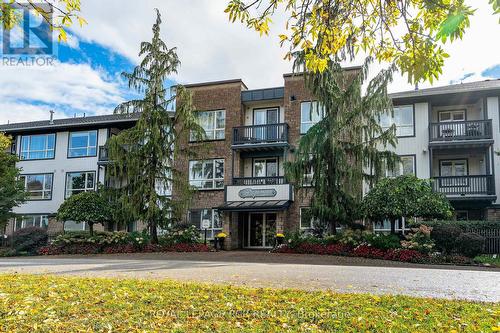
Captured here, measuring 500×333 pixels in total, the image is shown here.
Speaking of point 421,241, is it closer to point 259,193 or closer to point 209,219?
point 259,193

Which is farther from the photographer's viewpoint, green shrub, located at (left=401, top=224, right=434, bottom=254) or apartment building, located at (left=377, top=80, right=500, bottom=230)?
apartment building, located at (left=377, top=80, right=500, bottom=230)

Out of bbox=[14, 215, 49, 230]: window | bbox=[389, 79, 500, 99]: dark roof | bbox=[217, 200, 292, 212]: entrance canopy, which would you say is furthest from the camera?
bbox=[14, 215, 49, 230]: window

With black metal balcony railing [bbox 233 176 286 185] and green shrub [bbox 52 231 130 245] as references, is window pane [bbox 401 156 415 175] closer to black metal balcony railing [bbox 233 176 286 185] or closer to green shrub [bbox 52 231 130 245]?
black metal balcony railing [bbox 233 176 286 185]

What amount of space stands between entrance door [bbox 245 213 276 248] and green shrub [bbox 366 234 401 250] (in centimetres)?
828

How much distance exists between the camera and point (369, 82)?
62.3 feet

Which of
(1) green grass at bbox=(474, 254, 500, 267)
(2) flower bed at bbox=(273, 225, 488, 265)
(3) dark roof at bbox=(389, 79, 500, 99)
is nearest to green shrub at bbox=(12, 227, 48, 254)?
(2) flower bed at bbox=(273, 225, 488, 265)

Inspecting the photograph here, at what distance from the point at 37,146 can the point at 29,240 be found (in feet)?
35.1

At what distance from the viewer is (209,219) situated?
2655cm

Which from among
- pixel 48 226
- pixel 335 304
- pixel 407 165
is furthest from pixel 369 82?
pixel 48 226

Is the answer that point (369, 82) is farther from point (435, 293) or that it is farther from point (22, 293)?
point (22, 293)

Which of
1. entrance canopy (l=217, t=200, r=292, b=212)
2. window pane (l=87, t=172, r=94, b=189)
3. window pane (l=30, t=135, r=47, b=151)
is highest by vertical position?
window pane (l=30, t=135, r=47, b=151)

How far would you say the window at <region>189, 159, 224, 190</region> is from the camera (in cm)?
2689

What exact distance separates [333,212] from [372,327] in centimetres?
1478

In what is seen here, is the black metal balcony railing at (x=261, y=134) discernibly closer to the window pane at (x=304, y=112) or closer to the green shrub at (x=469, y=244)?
the window pane at (x=304, y=112)
